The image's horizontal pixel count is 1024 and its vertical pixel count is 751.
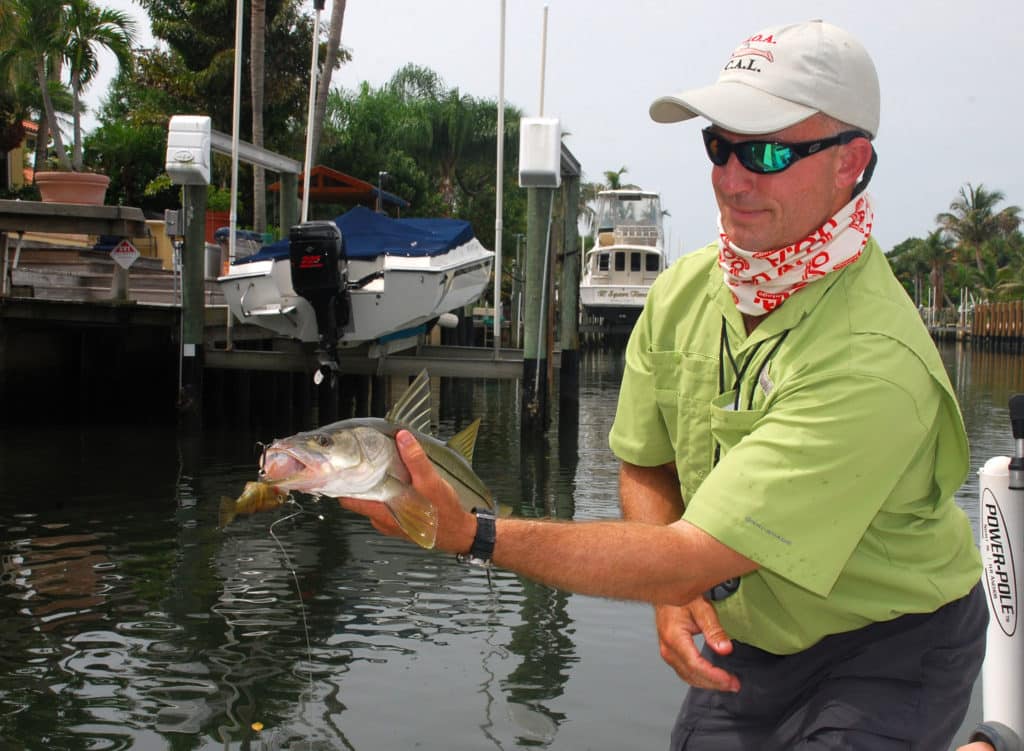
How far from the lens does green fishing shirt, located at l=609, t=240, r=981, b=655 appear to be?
92.8 inches

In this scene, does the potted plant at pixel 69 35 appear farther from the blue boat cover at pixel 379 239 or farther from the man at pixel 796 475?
the man at pixel 796 475

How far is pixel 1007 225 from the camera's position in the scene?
330 feet

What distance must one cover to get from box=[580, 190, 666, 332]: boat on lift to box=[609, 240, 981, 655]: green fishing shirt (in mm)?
38052

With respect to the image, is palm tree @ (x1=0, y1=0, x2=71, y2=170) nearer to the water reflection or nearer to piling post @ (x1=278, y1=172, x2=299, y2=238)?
piling post @ (x1=278, y1=172, x2=299, y2=238)

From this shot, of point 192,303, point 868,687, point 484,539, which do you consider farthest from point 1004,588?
point 192,303

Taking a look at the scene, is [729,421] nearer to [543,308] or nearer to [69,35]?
[543,308]

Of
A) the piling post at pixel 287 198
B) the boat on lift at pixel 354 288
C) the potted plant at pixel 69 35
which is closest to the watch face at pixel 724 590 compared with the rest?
the boat on lift at pixel 354 288

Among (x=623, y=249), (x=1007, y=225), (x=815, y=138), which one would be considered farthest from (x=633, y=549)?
(x=1007, y=225)

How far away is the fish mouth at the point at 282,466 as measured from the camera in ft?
7.70

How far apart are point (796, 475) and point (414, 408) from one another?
3.38 feet

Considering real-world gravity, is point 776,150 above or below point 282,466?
above

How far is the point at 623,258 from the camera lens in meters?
47.9

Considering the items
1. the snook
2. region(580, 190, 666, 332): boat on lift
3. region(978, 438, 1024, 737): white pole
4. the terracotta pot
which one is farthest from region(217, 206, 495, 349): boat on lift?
region(580, 190, 666, 332): boat on lift

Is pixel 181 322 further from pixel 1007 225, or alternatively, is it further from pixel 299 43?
pixel 1007 225
